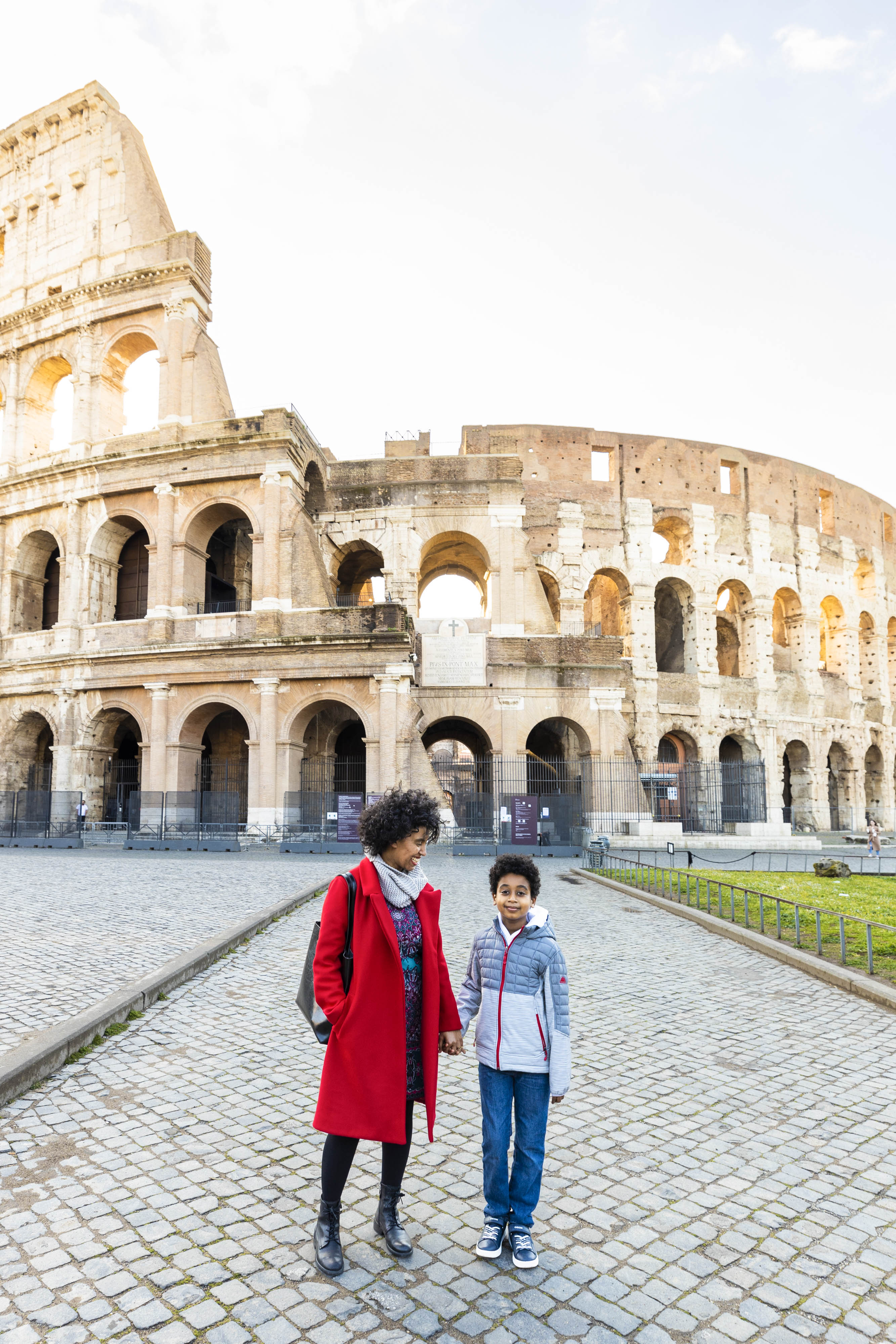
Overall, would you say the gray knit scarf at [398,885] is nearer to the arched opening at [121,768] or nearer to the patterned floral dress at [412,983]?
the patterned floral dress at [412,983]

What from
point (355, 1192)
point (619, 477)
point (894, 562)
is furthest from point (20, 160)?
point (894, 562)

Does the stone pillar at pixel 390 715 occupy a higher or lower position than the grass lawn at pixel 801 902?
higher

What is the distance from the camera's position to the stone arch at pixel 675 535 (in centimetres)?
2938

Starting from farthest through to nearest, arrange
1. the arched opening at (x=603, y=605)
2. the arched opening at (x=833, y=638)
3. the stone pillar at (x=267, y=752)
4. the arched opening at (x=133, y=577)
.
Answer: the arched opening at (x=833, y=638) < the arched opening at (x=603, y=605) < the arched opening at (x=133, y=577) < the stone pillar at (x=267, y=752)

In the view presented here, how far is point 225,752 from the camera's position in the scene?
26047 millimetres

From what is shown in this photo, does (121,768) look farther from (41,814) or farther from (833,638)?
(833,638)

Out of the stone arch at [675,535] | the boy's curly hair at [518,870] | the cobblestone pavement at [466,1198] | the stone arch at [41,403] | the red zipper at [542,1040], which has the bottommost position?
the cobblestone pavement at [466,1198]

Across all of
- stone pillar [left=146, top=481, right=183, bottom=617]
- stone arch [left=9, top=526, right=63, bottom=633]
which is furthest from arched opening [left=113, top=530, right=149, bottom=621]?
stone pillar [left=146, top=481, right=183, bottom=617]

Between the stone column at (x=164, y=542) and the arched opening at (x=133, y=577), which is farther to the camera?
the arched opening at (x=133, y=577)

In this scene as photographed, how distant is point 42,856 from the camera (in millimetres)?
18062

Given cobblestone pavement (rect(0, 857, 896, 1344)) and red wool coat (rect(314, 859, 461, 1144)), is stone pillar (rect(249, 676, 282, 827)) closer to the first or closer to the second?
cobblestone pavement (rect(0, 857, 896, 1344))

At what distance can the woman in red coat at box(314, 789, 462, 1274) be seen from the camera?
273cm

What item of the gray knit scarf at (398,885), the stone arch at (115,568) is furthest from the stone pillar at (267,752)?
the gray knit scarf at (398,885)

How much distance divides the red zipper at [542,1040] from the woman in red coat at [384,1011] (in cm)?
29
